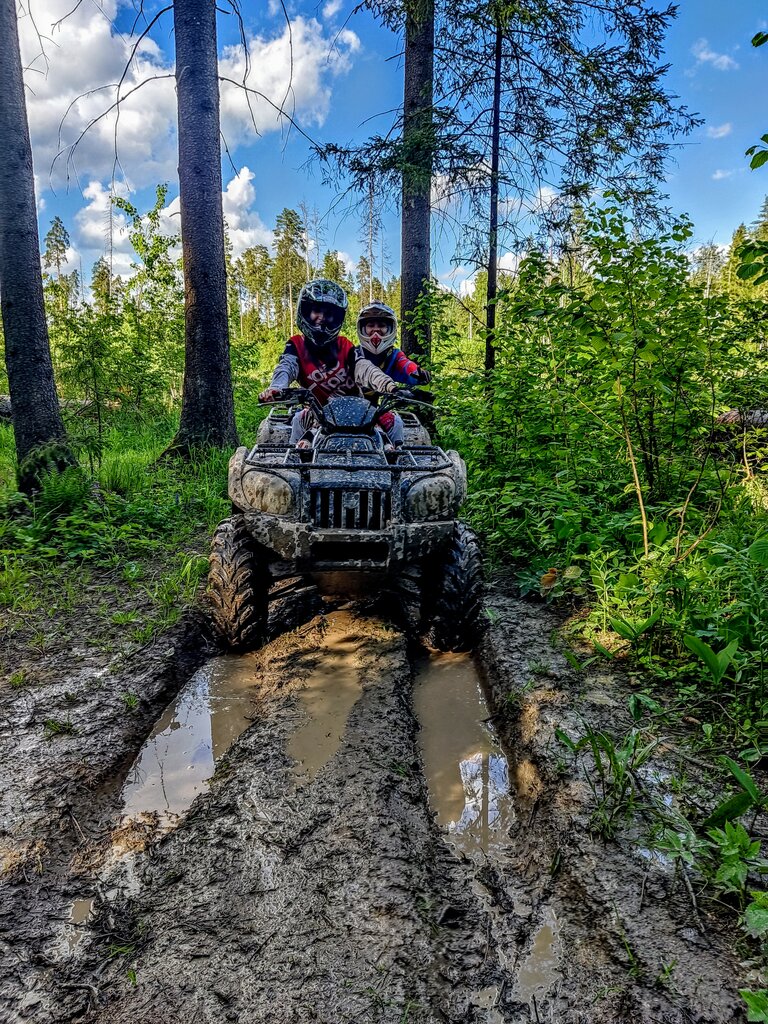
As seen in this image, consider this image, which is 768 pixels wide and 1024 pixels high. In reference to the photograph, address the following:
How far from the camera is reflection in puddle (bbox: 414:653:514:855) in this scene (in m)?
2.33

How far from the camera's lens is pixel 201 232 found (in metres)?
6.96

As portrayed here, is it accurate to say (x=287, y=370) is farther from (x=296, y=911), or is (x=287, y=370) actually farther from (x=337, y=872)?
(x=296, y=911)

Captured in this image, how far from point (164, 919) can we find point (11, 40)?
22.2 ft

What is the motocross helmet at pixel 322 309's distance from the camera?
443 centimetres

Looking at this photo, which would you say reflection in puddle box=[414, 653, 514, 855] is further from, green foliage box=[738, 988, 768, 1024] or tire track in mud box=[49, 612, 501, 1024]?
green foliage box=[738, 988, 768, 1024]

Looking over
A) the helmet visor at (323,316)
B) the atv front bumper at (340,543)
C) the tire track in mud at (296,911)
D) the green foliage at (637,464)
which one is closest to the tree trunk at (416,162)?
the green foliage at (637,464)

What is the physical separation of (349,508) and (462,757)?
138 centimetres

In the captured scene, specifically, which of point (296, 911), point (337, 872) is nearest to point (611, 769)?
point (337, 872)

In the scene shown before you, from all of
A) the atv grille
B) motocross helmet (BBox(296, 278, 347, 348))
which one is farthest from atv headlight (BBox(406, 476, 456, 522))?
motocross helmet (BBox(296, 278, 347, 348))

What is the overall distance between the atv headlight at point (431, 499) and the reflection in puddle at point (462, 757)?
3.00 ft

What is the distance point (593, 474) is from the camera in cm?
503

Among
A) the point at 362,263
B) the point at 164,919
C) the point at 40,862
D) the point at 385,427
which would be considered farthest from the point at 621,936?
the point at 362,263

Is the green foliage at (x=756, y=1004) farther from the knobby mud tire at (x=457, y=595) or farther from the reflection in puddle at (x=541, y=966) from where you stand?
the knobby mud tire at (x=457, y=595)

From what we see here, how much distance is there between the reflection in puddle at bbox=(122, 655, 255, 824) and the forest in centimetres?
12
